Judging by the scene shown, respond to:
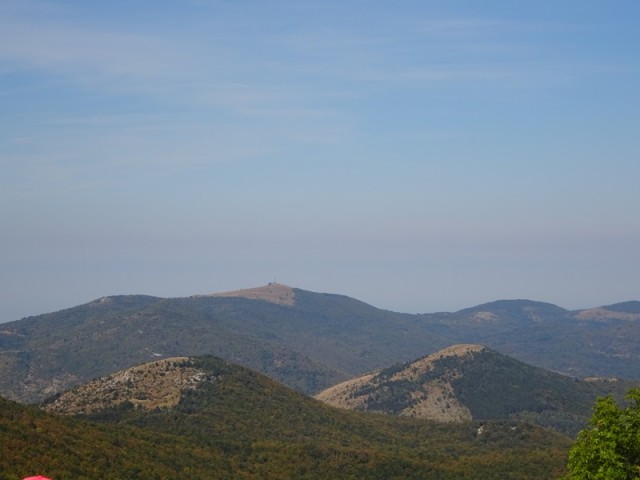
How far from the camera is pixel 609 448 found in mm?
33844

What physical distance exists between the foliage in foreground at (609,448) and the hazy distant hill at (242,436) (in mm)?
41966

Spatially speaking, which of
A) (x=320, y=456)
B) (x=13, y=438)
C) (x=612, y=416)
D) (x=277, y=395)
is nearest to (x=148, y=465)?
(x=13, y=438)

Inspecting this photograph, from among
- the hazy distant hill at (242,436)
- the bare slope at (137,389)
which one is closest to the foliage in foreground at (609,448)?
the hazy distant hill at (242,436)

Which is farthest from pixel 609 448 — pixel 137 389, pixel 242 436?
pixel 137 389

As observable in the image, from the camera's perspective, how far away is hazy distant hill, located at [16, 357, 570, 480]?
238 ft

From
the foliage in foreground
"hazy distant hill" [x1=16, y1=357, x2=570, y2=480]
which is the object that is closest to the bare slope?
"hazy distant hill" [x1=16, y1=357, x2=570, y2=480]

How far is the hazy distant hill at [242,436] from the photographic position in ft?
238

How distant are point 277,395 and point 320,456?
39236 millimetres

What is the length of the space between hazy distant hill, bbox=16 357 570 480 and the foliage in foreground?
4197cm

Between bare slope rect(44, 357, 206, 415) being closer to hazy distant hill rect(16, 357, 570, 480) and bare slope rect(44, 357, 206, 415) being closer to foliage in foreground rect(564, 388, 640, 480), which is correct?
hazy distant hill rect(16, 357, 570, 480)

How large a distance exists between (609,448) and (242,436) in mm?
75171

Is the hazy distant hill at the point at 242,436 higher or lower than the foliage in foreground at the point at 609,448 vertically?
lower

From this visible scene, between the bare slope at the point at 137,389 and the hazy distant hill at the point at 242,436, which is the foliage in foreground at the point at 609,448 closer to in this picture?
the hazy distant hill at the point at 242,436

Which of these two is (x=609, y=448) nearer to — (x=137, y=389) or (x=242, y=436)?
(x=242, y=436)
